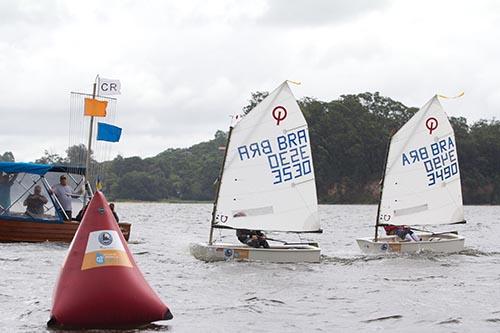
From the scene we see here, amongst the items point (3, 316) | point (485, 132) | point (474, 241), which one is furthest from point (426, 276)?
point (485, 132)

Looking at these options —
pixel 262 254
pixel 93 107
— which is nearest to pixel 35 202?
pixel 93 107

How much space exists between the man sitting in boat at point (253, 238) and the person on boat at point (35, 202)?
23.0 ft

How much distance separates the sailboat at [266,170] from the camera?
27.9 metres

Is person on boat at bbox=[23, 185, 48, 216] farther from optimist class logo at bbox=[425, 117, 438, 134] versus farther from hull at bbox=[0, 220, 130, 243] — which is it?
optimist class logo at bbox=[425, 117, 438, 134]

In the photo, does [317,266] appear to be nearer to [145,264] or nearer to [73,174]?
[145,264]

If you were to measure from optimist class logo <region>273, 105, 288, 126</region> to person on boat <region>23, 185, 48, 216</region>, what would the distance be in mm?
8405

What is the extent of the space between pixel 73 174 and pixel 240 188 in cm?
969

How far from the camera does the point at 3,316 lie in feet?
55.0

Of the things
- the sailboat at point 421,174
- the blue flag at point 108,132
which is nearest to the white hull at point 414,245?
the sailboat at point 421,174

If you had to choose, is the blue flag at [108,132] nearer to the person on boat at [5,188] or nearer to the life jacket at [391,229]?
the person on boat at [5,188]

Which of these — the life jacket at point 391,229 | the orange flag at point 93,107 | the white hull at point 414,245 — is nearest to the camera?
the white hull at point 414,245

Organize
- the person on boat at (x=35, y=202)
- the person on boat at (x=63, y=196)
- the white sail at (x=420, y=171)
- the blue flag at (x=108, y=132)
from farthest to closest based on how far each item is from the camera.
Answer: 1. the white sail at (x=420, y=171)
2. the blue flag at (x=108, y=132)
3. the person on boat at (x=63, y=196)
4. the person on boat at (x=35, y=202)

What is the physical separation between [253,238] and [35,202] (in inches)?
317

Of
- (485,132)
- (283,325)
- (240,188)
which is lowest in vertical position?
(283,325)
